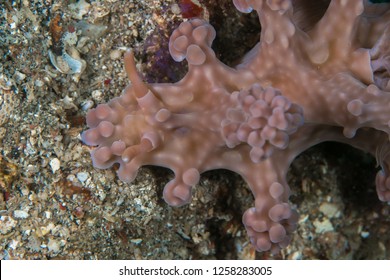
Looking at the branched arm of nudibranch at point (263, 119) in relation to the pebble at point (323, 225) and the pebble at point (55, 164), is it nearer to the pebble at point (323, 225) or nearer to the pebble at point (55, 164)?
the pebble at point (55, 164)

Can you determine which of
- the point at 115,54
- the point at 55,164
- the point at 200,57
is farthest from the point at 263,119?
the point at 55,164

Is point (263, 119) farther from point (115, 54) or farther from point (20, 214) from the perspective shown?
point (20, 214)

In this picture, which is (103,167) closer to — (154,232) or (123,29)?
(154,232)

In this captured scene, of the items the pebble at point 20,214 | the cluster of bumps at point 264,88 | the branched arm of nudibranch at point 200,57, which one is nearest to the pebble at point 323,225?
the cluster of bumps at point 264,88

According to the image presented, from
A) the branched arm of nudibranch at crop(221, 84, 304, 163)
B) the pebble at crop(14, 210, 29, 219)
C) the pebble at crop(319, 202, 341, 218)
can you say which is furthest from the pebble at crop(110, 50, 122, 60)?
the pebble at crop(319, 202, 341, 218)

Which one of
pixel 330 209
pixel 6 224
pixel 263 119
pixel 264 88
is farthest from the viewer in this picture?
pixel 330 209

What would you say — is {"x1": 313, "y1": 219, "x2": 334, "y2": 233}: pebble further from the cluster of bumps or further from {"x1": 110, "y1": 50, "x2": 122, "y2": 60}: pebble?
{"x1": 110, "y1": 50, "x2": 122, "y2": 60}: pebble

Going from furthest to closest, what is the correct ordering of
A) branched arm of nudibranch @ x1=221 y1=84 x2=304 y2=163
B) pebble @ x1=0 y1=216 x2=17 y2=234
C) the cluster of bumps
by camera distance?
pebble @ x1=0 y1=216 x2=17 y2=234
the cluster of bumps
branched arm of nudibranch @ x1=221 y1=84 x2=304 y2=163

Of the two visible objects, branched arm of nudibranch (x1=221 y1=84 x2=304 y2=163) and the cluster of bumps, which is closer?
branched arm of nudibranch (x1=221 y1=84 x2=304 y2=163)

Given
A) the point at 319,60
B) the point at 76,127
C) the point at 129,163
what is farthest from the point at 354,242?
the point at 76,127
